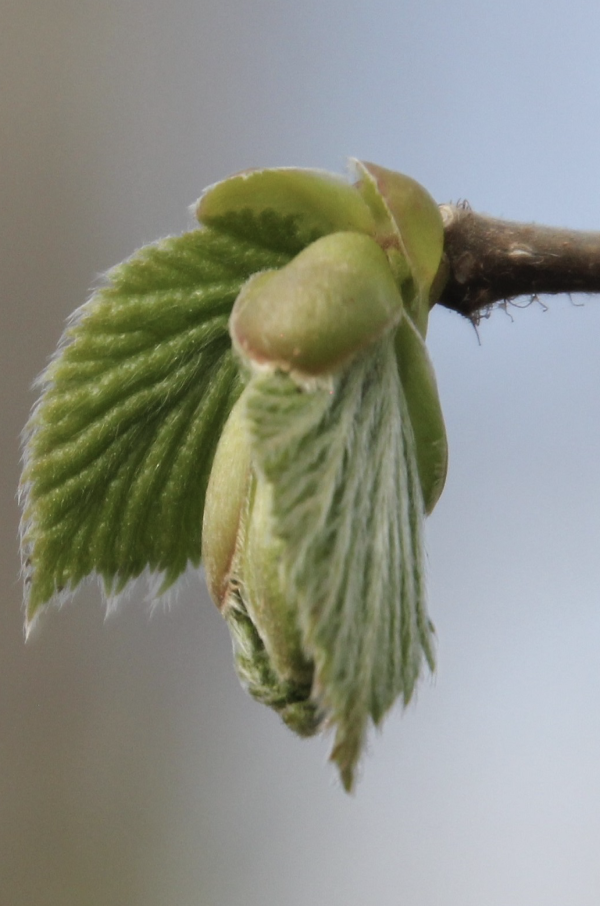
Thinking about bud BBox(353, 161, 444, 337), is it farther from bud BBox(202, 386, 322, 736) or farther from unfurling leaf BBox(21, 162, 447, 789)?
bud BBox(202, 386, 322, 736)

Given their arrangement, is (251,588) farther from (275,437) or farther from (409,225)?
(409,225)

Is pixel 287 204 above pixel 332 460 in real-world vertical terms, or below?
above

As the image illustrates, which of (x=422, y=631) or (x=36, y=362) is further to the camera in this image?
(x=36, y=362)

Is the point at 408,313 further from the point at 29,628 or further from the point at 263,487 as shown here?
the point at 29,628

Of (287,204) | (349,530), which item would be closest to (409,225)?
(287,204)

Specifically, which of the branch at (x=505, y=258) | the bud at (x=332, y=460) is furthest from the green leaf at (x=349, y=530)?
the branch at (x=505, y=258)

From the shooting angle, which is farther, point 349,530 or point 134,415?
point 134,415

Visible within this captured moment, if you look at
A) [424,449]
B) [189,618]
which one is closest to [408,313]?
[424,449]
